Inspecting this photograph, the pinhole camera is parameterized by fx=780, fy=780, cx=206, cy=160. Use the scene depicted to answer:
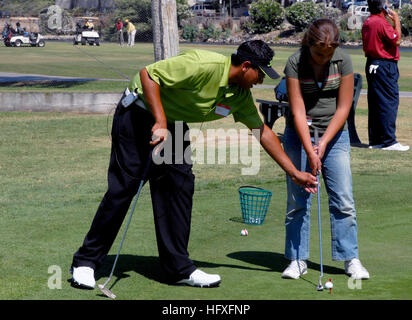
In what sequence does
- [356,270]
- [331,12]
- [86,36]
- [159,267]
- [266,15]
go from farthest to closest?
[266,15] → [331,12] → [86,36] → [159,267] → [356,270]

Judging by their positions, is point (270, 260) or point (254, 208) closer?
point (270, 260)

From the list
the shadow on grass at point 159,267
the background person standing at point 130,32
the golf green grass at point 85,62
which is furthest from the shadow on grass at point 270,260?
the background person standing at point 130,32

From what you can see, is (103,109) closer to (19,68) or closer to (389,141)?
(389,141)

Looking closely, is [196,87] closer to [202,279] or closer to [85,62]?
[202,279]

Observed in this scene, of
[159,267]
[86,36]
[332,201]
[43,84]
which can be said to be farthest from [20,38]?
[332,201]

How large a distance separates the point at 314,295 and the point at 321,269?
35 centimetres

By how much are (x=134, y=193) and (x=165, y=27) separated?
9762 mm

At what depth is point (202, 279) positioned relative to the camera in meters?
5.16

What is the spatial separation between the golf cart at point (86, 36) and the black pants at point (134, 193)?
21093 millimetres

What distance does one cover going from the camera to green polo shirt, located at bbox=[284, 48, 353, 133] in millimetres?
5277

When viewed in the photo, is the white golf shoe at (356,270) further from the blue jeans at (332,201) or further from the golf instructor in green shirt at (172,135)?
the golf instructor in green shirt at (172,135)

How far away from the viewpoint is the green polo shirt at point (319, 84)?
5277 millimetres

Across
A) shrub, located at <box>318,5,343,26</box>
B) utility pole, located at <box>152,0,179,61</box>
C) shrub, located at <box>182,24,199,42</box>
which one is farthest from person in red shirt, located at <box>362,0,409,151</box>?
shrub, located at <box>318,5,343,26</box>
